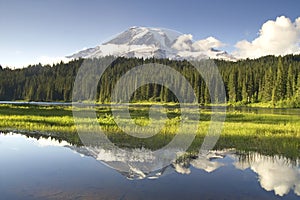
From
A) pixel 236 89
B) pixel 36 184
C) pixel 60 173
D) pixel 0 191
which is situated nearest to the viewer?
pixel 0 191

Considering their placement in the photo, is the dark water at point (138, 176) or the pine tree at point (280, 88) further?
the pine tree at point (280, 88)

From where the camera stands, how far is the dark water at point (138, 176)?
36.6 feet

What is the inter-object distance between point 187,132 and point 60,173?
14.2 meters

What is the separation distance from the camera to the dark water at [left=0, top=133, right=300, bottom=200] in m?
11.1

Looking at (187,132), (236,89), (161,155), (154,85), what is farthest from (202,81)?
(161,155)

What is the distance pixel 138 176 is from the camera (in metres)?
13.5

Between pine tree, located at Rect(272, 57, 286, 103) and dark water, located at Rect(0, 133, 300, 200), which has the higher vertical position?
pine tree, located at Rect(272, 57, 286, 103)

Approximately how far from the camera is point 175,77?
159 metres

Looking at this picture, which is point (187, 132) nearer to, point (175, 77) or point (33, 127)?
point (33, 127)

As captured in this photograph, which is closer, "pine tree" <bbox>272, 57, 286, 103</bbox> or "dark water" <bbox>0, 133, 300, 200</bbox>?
"dark water" <bbox>0, 133, 300, 200</bbox>

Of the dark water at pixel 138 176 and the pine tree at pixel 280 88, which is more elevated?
the pine tree at pixel 280 88

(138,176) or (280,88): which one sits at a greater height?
(280,88)

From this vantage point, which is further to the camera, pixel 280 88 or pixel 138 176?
pixel 280 88

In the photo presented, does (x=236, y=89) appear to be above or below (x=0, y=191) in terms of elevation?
above
